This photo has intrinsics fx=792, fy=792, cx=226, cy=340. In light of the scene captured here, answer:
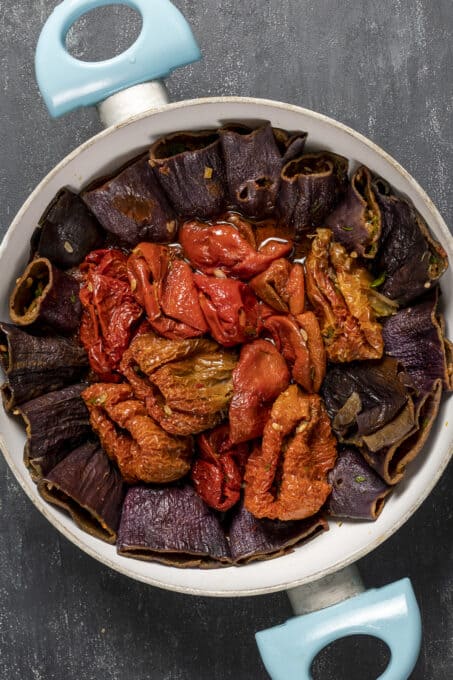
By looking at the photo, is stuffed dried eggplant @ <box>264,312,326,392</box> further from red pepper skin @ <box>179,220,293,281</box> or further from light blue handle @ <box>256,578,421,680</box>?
light blue handle @ <box>256,578,421,680</box>

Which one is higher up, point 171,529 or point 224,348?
point 224,348

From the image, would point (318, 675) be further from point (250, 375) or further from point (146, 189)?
point (146, 189)

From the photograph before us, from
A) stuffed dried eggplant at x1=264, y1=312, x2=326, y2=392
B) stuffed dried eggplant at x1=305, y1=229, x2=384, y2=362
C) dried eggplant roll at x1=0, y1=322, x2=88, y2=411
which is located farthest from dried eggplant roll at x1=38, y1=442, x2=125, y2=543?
stuffed dried eggplant at x1=305, y1=229, x2=384, y2=362

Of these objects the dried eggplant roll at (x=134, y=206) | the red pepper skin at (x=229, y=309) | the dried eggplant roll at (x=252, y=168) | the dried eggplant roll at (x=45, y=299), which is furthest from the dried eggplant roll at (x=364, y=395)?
the dried eggplant roll at (x=45, y=299)

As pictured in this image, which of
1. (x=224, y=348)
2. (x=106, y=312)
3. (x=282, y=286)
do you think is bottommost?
(x=224, y=348)

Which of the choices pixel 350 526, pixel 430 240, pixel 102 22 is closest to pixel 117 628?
pixel 350 526

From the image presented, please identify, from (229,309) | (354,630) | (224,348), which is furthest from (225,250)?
(354,630)

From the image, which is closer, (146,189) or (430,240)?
(430,240)

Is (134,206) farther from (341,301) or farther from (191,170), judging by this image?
(341,301)
